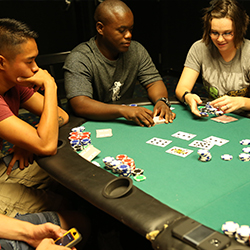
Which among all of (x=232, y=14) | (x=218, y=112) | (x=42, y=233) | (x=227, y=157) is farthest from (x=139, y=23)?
(x=42, y=233)

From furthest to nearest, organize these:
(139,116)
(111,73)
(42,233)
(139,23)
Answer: (139,23) < (111,73) < (139,116) < (42,233)

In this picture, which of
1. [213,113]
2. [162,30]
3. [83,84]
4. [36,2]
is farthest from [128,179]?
[162,30]

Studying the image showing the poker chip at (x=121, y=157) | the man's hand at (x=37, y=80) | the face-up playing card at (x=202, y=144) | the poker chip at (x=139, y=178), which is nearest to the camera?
the poker chip at (x=139, y=178)

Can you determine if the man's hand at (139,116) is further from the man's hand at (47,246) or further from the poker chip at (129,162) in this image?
A: the man's hand at (47,246)

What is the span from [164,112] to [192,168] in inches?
28.2

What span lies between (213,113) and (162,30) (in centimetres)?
464

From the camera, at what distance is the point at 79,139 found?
1761 mm

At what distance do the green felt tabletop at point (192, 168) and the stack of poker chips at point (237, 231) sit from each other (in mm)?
64

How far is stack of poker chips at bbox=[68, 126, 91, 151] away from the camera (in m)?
1.71

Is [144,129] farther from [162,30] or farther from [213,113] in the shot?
[162,30]

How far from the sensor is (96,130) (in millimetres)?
1919

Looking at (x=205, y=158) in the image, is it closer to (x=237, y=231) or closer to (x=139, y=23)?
(x=237, y=231)

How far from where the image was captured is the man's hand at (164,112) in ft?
6.53

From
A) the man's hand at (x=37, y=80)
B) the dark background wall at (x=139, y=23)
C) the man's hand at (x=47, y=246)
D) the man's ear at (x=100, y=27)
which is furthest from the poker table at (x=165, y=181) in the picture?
the dark background wall at (x=139, y=23)
